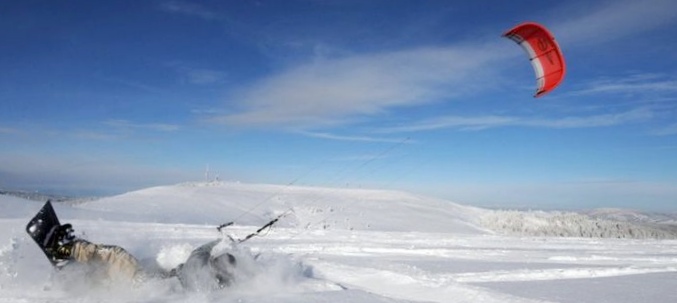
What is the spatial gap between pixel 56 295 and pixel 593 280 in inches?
346

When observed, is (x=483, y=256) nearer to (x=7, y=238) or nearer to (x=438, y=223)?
(x=7, y=238)

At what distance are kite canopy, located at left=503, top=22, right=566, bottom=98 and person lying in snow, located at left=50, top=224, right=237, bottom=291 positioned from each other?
24.9 ft

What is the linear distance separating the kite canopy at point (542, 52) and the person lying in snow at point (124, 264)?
7595 mm

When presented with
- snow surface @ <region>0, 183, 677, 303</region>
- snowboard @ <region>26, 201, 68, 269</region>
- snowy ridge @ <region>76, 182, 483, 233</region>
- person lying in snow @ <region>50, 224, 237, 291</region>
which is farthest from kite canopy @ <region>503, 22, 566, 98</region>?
snowy ridge @ <region>76, 182, 483, 233</region>

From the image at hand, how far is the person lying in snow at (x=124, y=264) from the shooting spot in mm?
6383

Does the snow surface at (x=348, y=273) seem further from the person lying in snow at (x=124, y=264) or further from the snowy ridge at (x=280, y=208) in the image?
the snowy ridge at (x=280, y=208)

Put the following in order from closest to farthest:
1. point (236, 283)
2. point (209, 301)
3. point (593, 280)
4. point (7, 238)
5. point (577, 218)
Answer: point (209, 301) < point (236, 283) < point (593, 280) < point (7, 238) < point (577, 218)

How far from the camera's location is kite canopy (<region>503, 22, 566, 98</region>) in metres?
11.1

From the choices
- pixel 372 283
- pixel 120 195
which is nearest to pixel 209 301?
pixel 372 283

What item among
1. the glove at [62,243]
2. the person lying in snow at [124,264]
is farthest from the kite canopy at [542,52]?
the glove at [62,243]

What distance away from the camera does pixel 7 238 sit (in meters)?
11.1

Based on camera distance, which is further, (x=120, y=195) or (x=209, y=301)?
(x=120, y=195)

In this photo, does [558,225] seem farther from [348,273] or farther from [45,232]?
[45,232]

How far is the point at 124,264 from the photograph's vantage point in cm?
640
